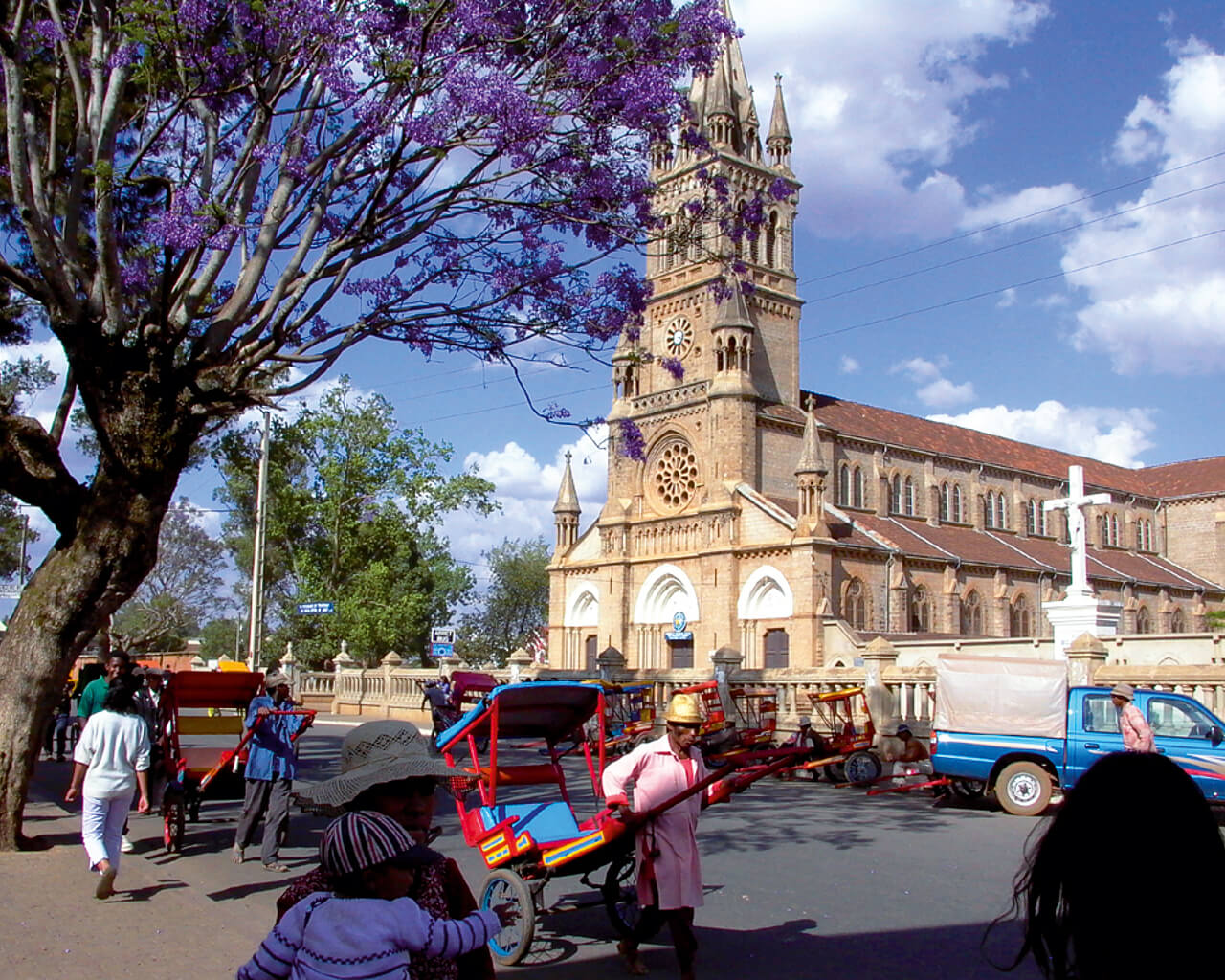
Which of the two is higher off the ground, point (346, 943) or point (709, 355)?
point (709, 355)

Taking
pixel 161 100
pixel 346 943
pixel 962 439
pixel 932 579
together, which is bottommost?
pixel 346 943

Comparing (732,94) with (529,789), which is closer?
(529,789)

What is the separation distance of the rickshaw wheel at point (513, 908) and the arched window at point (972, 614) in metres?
42.1

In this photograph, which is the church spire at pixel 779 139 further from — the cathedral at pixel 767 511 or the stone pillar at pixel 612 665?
the stone pillar at pixel 612 665

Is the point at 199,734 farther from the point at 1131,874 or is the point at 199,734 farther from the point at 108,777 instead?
the point at 1131,874

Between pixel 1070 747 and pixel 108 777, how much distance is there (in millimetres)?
10849

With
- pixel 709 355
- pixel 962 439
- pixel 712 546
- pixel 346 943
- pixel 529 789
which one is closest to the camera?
pixel 346 943

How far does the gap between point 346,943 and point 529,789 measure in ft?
42.5

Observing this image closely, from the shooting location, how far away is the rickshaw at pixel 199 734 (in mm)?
10305

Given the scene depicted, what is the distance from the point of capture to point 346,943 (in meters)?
2.78

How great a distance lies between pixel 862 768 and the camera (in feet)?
57.0

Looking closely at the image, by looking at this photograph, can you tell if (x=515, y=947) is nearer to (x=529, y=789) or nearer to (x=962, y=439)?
(x=529, y=789)

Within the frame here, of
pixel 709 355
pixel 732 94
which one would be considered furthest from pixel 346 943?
pixel 732 94

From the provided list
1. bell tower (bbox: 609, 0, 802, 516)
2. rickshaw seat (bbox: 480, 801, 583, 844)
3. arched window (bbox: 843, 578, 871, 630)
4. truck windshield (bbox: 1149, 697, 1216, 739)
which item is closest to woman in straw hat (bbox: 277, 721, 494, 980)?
rickshaw seat (bbox: 480, 801, 583, 844)
